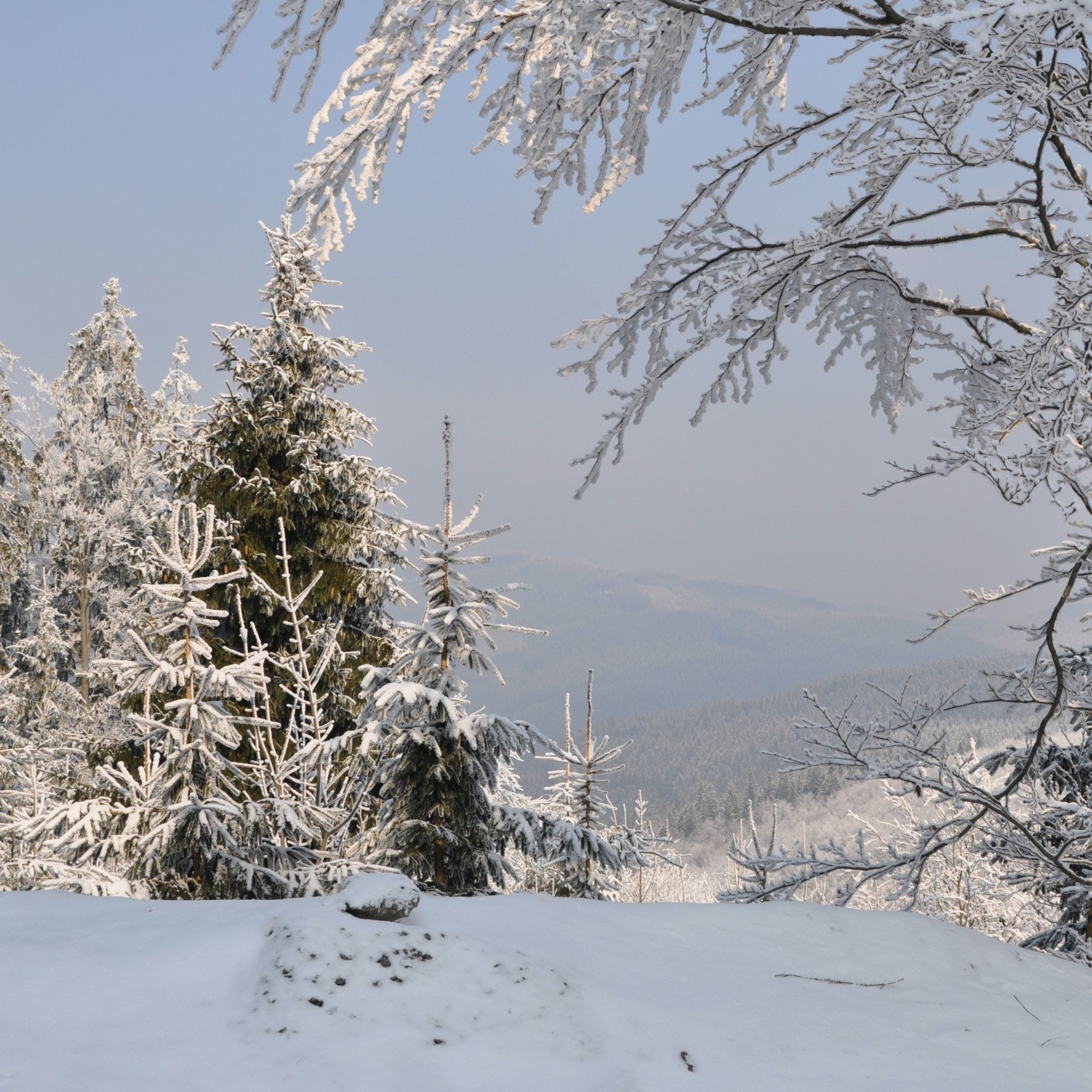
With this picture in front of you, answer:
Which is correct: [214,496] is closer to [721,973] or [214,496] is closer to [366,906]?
[366,906]

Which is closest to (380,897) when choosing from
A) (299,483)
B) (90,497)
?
(299,483)

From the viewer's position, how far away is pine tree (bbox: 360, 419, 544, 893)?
6754mm

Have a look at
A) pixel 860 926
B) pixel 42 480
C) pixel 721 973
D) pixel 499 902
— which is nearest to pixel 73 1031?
pixel 499 902

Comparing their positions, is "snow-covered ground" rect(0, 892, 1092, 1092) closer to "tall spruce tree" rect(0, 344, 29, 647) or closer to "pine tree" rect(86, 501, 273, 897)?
"pine tree" rect(86, 501, 273, 897)

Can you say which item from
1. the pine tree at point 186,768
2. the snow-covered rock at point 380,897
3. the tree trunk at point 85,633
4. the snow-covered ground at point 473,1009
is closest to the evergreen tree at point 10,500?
the tree trunk at point 85,633

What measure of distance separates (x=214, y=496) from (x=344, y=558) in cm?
184

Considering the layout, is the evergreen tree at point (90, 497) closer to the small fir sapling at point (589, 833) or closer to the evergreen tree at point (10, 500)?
the evergreen tree at point (10, 500)

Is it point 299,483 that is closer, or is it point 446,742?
point 446,742

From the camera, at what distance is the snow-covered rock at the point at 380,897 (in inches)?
123

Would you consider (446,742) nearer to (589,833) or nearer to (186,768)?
(589,833)

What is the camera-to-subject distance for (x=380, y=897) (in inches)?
124

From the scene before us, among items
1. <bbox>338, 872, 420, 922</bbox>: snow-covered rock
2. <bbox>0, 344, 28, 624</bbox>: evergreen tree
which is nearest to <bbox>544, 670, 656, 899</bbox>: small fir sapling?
<bbox>338, 872, 420, 922</bbox>: snow-covered rock

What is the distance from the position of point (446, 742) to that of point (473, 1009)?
444cm

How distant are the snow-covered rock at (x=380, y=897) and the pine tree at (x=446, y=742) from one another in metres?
3.17
